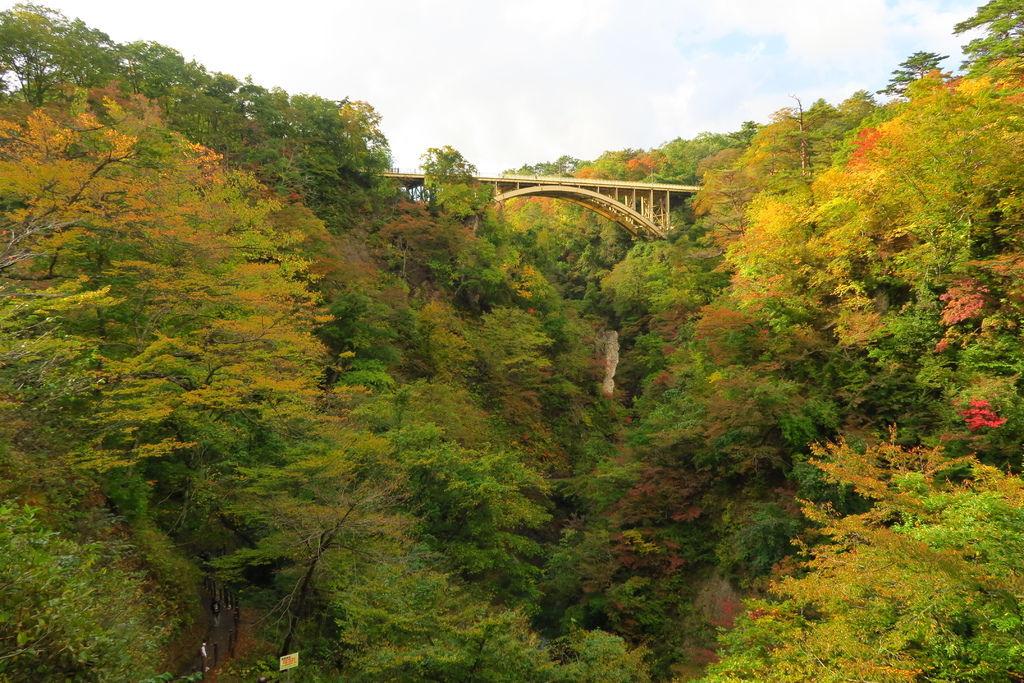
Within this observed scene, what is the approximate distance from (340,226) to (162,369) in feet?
47.6

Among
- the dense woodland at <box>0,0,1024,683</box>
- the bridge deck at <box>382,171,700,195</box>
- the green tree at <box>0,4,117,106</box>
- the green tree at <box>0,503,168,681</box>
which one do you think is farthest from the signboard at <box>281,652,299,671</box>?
the bridge deck at <box>382,171,700,195</box>

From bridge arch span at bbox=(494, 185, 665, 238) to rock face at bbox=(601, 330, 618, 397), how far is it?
336 inches

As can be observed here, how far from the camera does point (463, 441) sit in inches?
642

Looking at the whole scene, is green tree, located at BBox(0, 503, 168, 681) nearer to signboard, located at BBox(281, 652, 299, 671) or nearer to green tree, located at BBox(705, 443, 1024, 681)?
signboard, located at BBox(281, 652, 299, 671)

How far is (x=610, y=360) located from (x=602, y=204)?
11732mm

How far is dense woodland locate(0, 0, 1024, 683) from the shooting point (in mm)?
6102

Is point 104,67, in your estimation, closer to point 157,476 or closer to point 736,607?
point 157,476

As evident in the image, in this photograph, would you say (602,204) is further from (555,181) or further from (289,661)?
(289,661)

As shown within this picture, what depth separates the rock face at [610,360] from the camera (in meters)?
26.9

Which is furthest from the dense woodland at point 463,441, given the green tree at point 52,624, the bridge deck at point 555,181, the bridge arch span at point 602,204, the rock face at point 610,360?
the bridge arch span at point 602,204

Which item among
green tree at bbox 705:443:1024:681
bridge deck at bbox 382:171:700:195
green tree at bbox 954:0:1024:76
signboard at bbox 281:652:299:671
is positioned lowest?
signboard at bbox 281:652:299:671

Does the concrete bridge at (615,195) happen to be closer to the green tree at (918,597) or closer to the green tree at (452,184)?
the green tree at (452,184)

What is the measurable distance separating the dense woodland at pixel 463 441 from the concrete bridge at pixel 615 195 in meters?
13.1

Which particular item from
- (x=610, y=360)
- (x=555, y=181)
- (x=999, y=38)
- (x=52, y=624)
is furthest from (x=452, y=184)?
(x=52, y=624)
